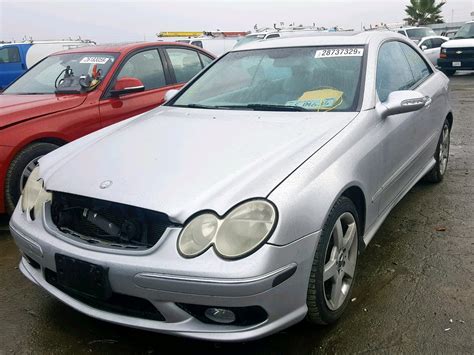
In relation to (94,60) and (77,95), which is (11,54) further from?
(77,95)

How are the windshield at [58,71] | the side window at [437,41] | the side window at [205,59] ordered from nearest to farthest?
1. the windshield at [58,71]
2. the side window at [205,59]
3. the side window at [437,41]

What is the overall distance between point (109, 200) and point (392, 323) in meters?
1.56

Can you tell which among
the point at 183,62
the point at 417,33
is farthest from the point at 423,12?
the point at 183,62

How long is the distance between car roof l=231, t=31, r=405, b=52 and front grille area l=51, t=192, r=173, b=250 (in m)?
2.01

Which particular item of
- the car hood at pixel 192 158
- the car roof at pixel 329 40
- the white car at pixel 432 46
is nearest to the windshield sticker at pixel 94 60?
the car roof at pixel 329 40

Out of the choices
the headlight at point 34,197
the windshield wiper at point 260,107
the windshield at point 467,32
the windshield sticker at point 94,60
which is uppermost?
the windshield sticker at point 94,60

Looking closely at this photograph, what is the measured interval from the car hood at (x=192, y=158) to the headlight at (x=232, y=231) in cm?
5

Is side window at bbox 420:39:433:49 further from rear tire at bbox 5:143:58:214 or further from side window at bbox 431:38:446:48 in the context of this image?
rear tire at bbox 5:143:58:214

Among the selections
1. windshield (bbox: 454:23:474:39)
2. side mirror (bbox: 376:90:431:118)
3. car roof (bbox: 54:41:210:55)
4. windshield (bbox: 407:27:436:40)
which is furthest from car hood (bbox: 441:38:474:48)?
side mirror (bbox: 376:90:431:118)

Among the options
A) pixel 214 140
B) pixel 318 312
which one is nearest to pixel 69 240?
pixel 214 140

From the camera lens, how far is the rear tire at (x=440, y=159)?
4456 millimetres

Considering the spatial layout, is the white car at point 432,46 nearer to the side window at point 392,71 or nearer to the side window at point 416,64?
the side window at point 416,64

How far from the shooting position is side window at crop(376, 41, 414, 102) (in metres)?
3.29

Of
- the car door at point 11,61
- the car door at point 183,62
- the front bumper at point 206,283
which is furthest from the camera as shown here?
the car door at point 11,61
